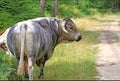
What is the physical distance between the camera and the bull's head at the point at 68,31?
10980 mm

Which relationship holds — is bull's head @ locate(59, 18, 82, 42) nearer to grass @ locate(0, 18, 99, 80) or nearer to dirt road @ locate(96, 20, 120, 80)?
grass @ locate(0, 18, 99, 80)

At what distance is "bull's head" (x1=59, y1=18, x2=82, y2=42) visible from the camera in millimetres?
10980

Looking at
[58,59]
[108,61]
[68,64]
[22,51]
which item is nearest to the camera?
[22,51]

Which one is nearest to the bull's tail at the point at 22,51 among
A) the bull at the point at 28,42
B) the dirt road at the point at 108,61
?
the bull at the point at 28,42

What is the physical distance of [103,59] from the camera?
15.3 m

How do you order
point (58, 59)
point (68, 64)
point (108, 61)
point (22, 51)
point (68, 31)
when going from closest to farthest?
1. point (22, 51)
2. point (68, 31)
3. point (68, 64)
4. point (58, 59)
5. point (108, 61)

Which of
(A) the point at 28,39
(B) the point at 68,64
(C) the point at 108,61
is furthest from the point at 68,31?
(C) the point at 108,61

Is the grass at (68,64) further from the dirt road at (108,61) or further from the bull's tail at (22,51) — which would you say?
the bull's tail at (22,51)

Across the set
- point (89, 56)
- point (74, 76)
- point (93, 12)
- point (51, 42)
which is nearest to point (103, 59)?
point (89, 56)

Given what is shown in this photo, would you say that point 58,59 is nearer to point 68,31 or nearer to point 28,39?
point 68,31

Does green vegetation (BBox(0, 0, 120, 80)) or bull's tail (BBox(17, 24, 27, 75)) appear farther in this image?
green vegetation (BBox(0, 0, 120, 80))

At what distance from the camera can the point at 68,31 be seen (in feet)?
36.9

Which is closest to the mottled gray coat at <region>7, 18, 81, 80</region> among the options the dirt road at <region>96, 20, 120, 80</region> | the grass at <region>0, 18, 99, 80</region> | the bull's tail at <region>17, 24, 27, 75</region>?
the bull's tail at <region>17, 24, 27, 75</region>

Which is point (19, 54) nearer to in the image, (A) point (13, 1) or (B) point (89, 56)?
(B) point (89, 56)
